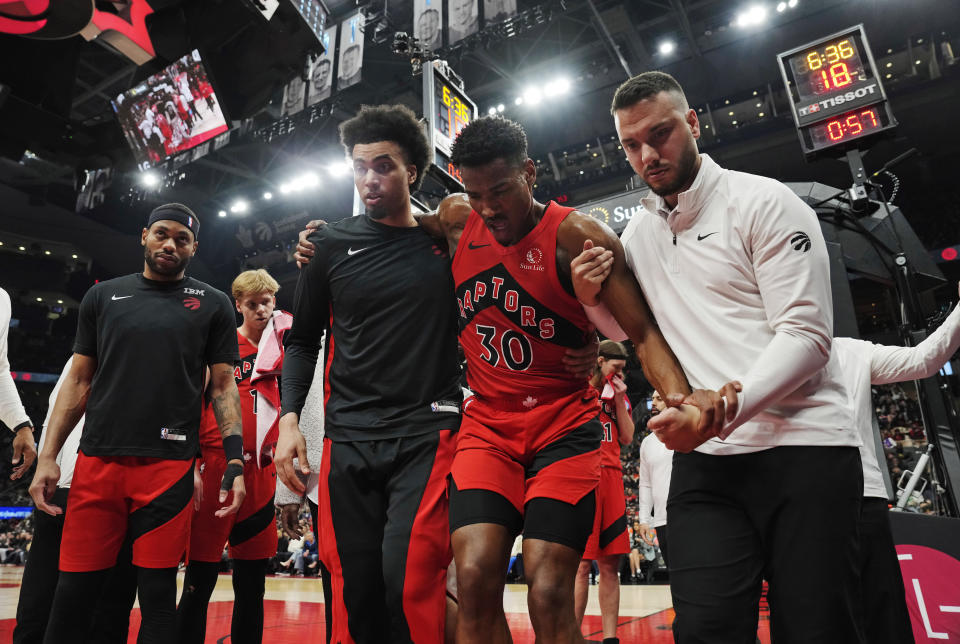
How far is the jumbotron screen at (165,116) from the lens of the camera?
8.16m

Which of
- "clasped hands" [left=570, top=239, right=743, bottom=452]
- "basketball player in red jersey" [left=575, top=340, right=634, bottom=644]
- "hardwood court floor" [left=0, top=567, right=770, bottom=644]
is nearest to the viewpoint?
"clasped hands" [left=570, top=239, right=743, bottom=452]

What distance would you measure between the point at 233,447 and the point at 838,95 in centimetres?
652

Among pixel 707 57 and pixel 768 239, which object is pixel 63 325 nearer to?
pixel 707 57

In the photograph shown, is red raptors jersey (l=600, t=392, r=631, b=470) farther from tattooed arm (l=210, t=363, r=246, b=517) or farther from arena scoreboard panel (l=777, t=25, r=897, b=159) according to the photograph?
arena scoreboard panel (l=777, t=25, r=897, b=159)

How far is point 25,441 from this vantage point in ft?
10.5

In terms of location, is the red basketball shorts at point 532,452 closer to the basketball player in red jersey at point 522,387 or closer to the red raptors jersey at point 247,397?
the basketball player in red jersey at point 522,387

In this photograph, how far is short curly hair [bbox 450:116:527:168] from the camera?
2.20 metres

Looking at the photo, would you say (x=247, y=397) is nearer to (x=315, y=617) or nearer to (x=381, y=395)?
(x=381, y=395)

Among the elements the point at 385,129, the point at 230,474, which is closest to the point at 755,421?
the point at 385,129

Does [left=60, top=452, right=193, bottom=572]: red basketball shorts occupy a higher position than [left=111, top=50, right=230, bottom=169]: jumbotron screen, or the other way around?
[left=111, top=50, right=230, bottom=169]: jumbotron screen

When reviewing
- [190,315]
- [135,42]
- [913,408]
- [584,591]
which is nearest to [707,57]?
[913,408]

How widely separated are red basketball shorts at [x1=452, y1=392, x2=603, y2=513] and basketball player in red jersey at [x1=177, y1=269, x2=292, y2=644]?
5.01 ft

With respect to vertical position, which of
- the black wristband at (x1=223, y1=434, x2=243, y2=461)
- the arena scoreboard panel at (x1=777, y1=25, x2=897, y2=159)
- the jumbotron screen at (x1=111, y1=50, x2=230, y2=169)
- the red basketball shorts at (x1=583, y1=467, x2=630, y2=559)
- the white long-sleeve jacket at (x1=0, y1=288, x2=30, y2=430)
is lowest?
the red basketball shorts at (x1=583, y1=467, x2=630, y2=559)

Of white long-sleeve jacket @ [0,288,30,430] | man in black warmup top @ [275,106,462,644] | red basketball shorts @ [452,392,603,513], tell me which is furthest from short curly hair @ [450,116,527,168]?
white long-sleeve jacket @ [0,288,30,430]
